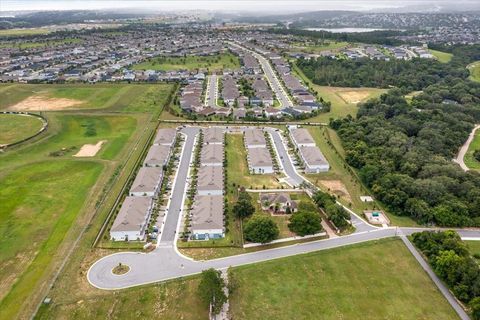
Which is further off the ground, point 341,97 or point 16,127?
point 16,127

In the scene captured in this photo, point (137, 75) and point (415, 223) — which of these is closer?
point (415, 223)

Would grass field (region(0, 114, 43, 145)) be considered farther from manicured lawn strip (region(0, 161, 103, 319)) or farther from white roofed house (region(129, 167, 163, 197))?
white roofed house (region(129, 167, 163, 197))

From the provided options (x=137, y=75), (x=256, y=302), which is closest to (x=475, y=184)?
(x=256, y=302)

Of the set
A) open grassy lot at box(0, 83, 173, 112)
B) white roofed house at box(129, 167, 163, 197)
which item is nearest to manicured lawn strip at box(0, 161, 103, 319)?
white roofed house at box(129, 167, 163, 197)

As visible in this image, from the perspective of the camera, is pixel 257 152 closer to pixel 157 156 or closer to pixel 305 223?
pixel 157 156

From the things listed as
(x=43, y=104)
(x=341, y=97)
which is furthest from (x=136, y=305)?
(x=341, y=97)

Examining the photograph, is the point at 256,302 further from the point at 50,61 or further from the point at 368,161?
the point at 50,61
